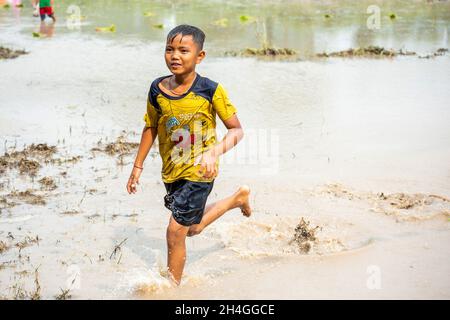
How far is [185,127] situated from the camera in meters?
3.78

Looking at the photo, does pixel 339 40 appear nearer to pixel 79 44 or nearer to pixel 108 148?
pixel 79 44

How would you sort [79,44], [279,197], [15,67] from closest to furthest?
[279,197], [15,67], [79,44]

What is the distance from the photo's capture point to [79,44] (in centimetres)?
1303

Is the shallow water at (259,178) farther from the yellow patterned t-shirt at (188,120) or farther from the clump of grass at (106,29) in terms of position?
the clump of grass at (106,29)

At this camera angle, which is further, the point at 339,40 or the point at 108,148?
the point at 339,40

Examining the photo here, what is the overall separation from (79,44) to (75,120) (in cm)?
584

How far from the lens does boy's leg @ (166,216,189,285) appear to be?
3795 mm

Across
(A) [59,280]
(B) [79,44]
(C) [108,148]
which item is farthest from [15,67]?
(A) [59,280]

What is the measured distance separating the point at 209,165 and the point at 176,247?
53 centimetres

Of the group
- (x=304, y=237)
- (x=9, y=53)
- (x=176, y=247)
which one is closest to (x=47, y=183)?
(x=176, y=247)

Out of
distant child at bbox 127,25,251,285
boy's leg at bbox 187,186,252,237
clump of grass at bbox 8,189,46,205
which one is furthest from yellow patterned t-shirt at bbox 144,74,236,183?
clump of grass at bbox 8,189,46,205

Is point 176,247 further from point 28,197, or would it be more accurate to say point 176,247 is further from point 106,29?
point 106,29

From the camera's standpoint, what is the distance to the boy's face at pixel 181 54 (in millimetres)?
3689
